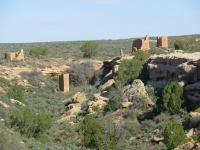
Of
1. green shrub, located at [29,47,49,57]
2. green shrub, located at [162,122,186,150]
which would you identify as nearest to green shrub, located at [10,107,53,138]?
green shrub, located at [162,122,186,150]

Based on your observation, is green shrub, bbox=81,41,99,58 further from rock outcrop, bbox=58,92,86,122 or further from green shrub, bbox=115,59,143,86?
rock outcrop, bbox=58,92,86,122

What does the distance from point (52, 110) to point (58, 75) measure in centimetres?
1066

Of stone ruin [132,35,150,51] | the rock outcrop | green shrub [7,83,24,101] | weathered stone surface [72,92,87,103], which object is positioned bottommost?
the rock outcrop

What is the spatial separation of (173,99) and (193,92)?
1579 mm

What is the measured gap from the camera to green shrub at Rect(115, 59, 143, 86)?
40469mm

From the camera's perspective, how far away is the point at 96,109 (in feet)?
118

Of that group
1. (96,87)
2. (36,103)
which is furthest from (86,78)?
(36,103)

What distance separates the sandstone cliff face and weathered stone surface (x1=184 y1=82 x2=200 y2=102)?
106cm

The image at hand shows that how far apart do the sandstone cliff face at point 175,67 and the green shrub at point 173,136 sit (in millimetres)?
7733

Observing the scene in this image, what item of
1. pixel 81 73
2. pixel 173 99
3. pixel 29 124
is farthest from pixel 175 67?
pixel 81 73

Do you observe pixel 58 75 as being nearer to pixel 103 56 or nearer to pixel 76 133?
pixel 103 56

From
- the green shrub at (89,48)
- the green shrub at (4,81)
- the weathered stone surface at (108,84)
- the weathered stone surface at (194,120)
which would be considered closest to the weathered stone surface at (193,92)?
the weathered stone surface at (194,120)

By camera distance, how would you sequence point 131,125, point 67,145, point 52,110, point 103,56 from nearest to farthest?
point 67,145, point 131,125, point 52,110, point 103,56

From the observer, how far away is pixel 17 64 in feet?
168
